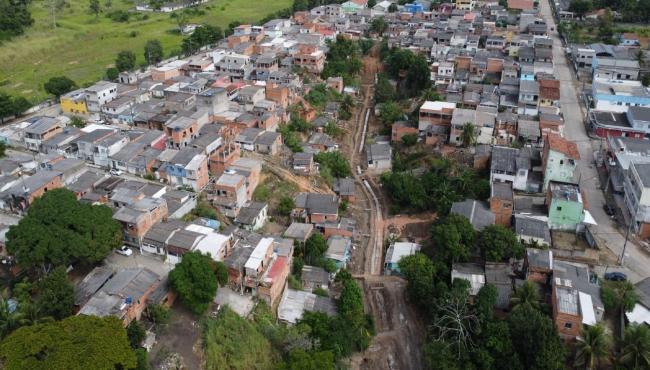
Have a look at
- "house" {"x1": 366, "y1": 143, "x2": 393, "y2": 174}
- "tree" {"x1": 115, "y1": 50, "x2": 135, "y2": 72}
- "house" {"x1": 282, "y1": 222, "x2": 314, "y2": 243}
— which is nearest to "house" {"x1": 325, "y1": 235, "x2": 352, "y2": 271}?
"house" {"x1": 282, "y1": 222, "x2": 314, "y2": 243}

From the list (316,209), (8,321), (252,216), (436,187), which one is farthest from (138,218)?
(436,187)

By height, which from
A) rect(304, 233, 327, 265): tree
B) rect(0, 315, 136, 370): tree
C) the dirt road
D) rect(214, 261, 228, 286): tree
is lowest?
the dirt road

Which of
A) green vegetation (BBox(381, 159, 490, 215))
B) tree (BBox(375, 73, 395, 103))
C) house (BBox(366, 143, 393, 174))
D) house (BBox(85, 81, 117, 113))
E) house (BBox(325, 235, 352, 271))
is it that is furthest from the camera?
tree (BBox(375, 73, 395, 103))

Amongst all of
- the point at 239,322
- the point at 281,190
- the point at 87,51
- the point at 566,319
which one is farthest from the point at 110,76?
the point at 566,319

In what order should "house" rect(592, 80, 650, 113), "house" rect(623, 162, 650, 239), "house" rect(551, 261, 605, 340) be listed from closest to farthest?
"house" rect(551, 261, 605, 340) < "house" rect(623, 162, 650, 239) < "house" rect(592, 80, 650, 113)

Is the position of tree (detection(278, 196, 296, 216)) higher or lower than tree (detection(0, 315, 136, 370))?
lower

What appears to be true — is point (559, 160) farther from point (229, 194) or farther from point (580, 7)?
point (580, 7)

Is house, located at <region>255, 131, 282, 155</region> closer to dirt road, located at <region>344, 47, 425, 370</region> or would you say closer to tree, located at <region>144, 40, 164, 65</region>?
dirt road, located at <region>344, 47, 425, 370</region>
